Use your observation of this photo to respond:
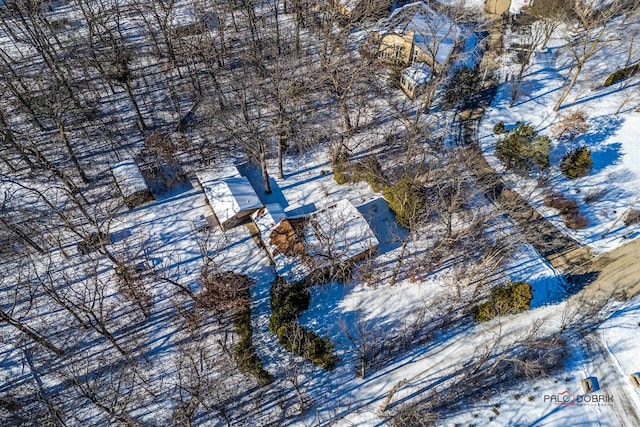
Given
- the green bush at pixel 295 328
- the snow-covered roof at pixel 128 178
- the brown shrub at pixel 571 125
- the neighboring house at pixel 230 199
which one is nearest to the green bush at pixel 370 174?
the neighboring house at pixel 230 199

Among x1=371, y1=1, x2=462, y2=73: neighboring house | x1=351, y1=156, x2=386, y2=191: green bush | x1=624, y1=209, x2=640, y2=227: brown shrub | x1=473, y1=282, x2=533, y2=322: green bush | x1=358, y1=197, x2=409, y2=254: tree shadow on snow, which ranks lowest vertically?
x1=473, y1=282, x2=533, y2=322: green bush

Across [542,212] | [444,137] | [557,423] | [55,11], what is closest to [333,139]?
[444,137]

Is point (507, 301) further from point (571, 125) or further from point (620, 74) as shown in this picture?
point (620, 74)

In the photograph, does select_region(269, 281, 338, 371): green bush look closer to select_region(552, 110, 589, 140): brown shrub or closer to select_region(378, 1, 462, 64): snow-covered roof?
select_region(552, 110, 589, 140): brown shrub

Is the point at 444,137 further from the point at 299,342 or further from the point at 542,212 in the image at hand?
the point at 299,342

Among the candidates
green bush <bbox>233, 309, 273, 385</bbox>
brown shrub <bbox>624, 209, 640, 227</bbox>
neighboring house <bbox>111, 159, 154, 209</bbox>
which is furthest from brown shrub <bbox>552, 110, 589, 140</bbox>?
neighboring house <bbox>111, 159, 154, 209</bbox>

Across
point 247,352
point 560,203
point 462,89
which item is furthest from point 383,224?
point 462,89
